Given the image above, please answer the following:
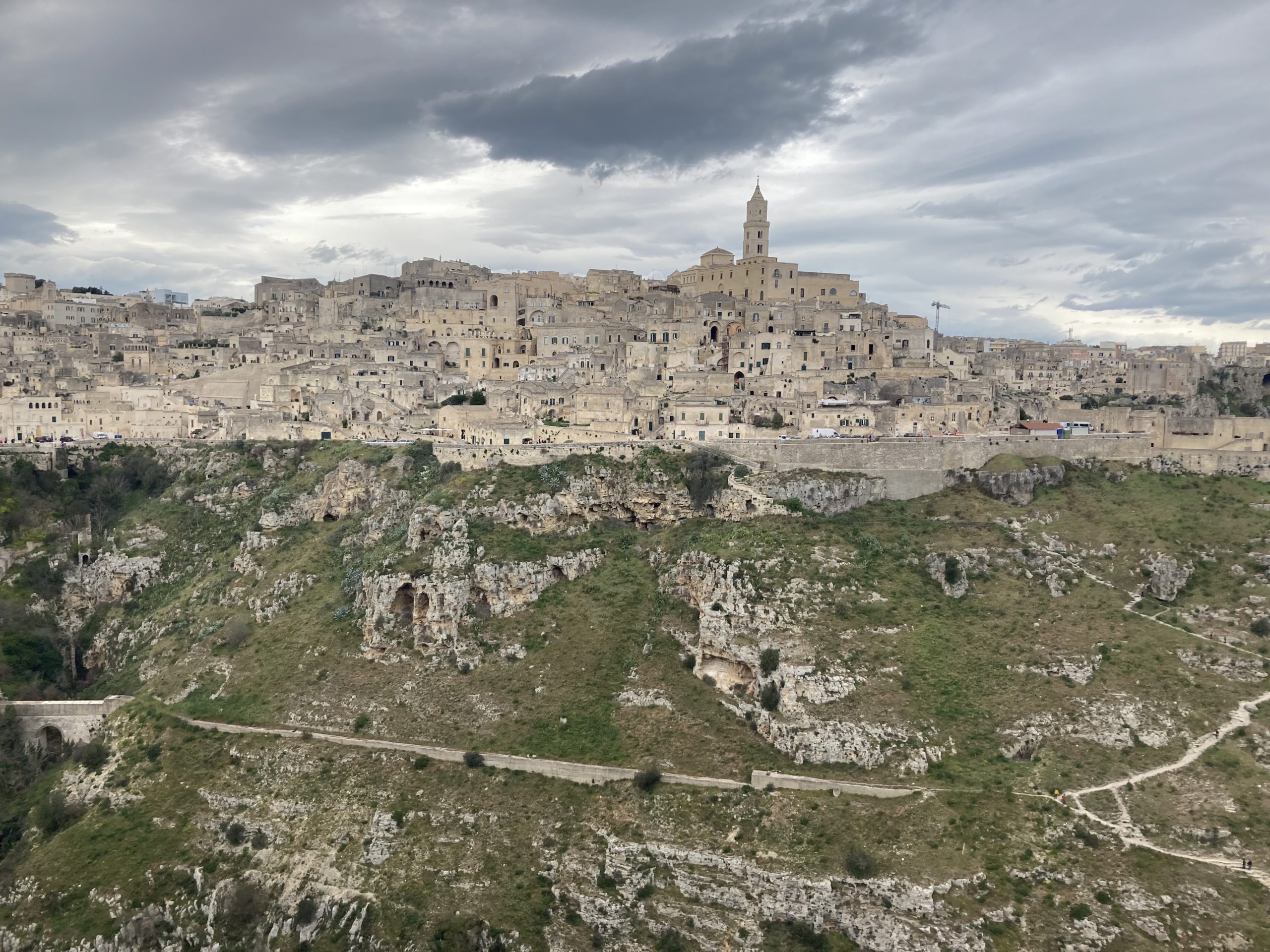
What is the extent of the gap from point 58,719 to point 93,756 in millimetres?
4719

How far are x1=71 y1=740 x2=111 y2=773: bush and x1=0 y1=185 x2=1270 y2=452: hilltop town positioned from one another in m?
24.4

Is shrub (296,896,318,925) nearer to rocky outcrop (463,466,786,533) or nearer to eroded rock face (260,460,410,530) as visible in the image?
rocky outcrop (463,466,786,533)

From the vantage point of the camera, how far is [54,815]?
41.4 metres

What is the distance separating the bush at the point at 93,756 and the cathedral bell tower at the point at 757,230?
2572 inches

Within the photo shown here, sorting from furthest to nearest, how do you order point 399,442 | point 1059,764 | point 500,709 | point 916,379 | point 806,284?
point 806,284, point 916,379, point 399,442, point 500,709, point 1059,764

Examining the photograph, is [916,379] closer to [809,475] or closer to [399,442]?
[809,475]

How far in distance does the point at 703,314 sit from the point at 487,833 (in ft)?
174

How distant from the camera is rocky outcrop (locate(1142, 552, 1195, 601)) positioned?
152 feet

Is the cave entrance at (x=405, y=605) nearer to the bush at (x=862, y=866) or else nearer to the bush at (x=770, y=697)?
the bush at (x=770, y=697)

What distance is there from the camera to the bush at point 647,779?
3806 cm

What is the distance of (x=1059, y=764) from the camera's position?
36.6 metres

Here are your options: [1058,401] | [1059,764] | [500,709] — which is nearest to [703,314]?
[1058,401]

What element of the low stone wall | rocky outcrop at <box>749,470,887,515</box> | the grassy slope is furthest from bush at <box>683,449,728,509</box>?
the low stone wall

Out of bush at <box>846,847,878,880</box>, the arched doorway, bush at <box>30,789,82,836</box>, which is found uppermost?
bush at <box>846,847,878,880</box>
